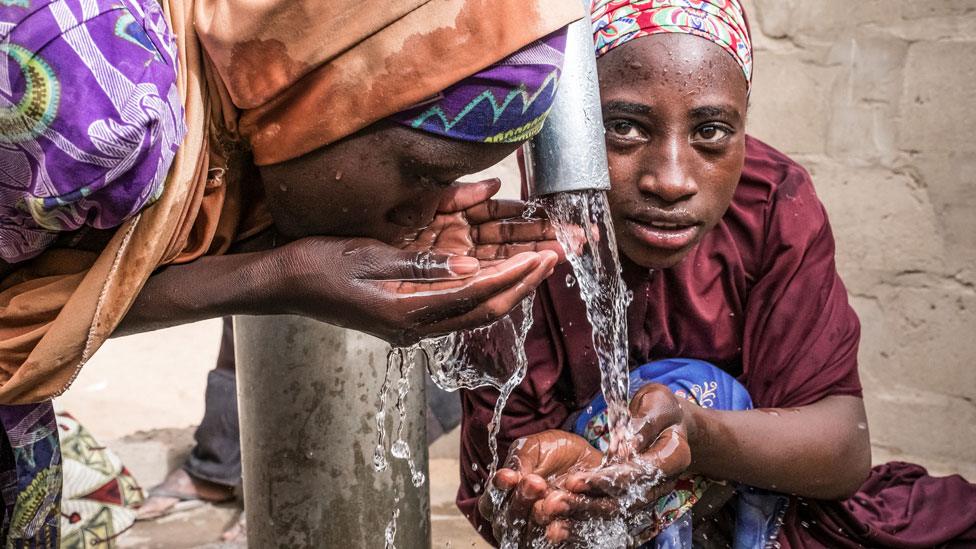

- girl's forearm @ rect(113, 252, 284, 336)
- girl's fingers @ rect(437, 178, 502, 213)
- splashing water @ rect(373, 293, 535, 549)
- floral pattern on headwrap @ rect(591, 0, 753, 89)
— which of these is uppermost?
floral pattern on headwrap @ rect(591, 0, 753, 89)

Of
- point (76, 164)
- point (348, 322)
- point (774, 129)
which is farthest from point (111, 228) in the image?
point (774, 129)

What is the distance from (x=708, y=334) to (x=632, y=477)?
531 mm

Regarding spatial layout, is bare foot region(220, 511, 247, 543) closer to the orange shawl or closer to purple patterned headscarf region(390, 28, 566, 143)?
the orange shawl

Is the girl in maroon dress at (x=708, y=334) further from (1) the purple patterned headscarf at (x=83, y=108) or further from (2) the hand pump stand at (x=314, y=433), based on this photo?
(1) the purple patterned headscarf at (x=83, y=108)

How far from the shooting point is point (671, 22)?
2006mm

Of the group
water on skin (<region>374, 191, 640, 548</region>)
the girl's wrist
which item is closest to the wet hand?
water on skin (<region>374, 191, 640, 548</region>)

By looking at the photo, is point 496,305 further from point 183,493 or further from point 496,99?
point 183,493

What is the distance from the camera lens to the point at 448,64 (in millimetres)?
1396

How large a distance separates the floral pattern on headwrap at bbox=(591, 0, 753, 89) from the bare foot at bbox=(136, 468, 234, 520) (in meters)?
2.06

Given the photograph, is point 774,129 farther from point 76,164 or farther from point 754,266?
point 76,164

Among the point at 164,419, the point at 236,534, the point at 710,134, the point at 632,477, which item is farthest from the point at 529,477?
the point at 164,419

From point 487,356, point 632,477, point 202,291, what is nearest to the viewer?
point 202,291

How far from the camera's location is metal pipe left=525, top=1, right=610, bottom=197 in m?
1.65

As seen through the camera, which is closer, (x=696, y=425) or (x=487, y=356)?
(x=696, y=425)
